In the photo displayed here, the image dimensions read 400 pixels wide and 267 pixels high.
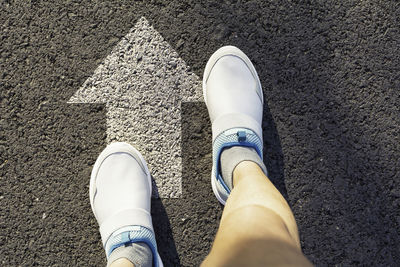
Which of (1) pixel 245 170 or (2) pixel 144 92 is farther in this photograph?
(2) pixel 144 92

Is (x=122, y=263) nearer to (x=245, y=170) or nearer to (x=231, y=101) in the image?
(x=245, y=170)

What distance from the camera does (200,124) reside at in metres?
1.90

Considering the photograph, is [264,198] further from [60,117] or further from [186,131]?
[60,117]

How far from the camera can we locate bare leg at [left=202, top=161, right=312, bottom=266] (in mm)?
1154

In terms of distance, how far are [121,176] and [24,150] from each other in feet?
1.70

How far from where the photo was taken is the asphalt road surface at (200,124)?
184cm

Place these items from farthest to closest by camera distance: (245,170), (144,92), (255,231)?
(144,92) < (245,170) < (255,231)

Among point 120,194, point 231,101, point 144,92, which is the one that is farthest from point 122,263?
point 231,101

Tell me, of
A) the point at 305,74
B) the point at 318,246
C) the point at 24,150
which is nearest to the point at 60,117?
the point at 24,150

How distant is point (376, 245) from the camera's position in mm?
1874

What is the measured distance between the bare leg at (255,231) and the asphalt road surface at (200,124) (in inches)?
15.3

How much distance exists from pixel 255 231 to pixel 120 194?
35.2 inches

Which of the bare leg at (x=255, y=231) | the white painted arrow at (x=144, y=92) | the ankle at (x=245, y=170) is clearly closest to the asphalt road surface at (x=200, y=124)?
the white painted arrow at (x=144, y=92)

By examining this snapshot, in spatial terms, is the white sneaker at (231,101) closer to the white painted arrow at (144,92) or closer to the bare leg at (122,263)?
the white painted arrow at (144,92)
